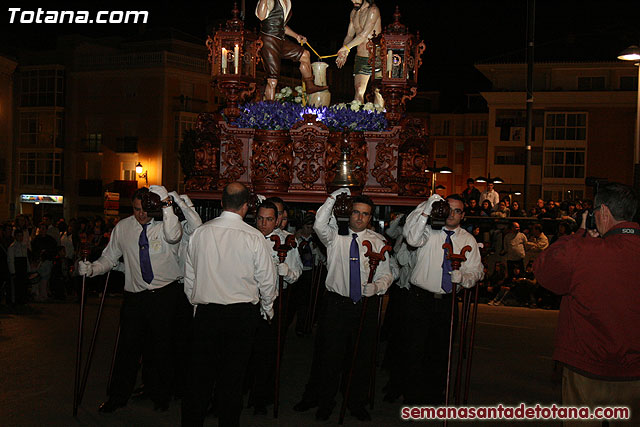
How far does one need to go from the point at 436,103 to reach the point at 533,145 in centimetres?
1829

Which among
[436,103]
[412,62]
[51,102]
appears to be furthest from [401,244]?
[436,103]

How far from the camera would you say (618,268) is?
459 centimetres

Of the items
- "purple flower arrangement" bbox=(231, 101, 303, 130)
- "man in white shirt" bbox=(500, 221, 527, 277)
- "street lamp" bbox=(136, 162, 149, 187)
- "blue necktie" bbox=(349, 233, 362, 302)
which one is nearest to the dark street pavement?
"blue necktie" bbox=(349, 233, 362, 302)

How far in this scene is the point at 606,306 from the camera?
4586 millimetres

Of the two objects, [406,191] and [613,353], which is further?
[406,191]

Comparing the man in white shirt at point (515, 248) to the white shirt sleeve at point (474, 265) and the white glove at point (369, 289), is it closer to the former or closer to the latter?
the white shirt sleeve at point (474, 265)

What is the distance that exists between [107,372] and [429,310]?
383cm

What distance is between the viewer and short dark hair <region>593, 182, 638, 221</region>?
15.4 ft

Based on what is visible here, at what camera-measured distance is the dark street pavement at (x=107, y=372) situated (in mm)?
7086

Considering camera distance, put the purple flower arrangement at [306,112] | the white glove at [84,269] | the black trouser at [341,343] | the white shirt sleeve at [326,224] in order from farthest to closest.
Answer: the purple flower arrangement at [306,112] < the white shirt sleeve at [326,224] < the black trouser at [341,343] < the white glove at [84,269]

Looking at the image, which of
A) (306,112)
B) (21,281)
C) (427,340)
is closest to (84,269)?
(427,340)

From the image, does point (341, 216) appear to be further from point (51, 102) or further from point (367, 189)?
point (51, 102)

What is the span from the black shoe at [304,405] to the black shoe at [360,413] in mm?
474

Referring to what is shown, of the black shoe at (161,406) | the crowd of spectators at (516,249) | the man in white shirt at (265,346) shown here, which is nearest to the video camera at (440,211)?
the man in white shirt at (265,346)
